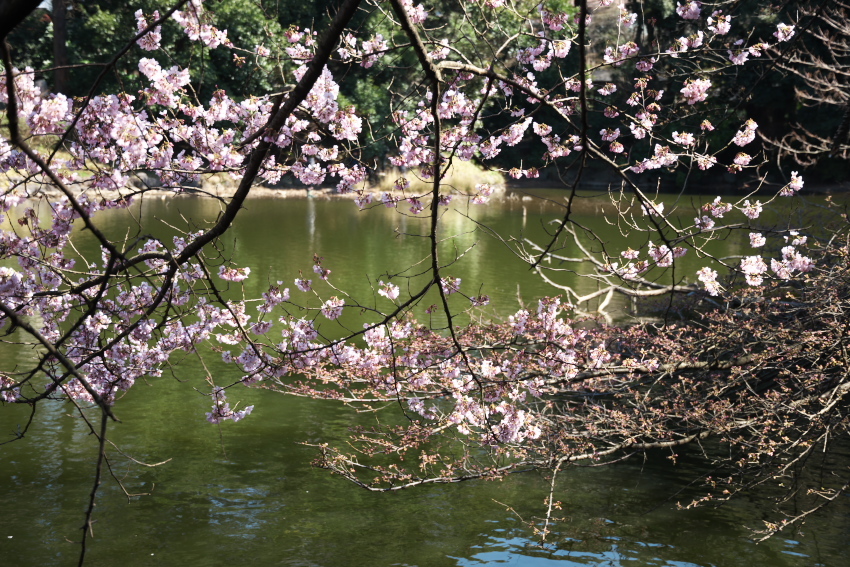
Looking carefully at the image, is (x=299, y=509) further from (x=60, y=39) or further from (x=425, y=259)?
(x=60, y=39)

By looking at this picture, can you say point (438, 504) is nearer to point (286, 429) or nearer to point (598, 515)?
point (598, 515)

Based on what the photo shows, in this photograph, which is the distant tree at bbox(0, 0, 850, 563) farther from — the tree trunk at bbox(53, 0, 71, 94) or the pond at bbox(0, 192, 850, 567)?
the tree trunk at bbox(53, 0, 71, 94)

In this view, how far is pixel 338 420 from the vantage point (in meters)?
9.48

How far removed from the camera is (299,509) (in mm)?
7168

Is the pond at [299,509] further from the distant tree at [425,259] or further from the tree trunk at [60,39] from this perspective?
the tree trunk at [60,39]

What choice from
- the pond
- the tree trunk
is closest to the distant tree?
the pond

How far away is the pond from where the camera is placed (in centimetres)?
645

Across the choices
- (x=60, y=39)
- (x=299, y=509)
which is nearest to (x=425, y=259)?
(x=299, y=509)

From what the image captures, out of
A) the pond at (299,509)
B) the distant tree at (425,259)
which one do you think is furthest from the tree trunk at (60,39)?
the distant tree at (425,259)

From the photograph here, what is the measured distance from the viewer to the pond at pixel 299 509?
645 centimetres

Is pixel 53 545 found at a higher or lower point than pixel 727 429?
lower

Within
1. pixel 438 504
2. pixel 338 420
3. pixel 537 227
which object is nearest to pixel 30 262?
pixel 438 504

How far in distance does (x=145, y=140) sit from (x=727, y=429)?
477cm

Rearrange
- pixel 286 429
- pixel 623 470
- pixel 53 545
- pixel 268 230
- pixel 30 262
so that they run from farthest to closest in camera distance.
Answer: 1. pixel 268 230
2. pixel 286 429
3. pixel 623 470
4. pixel 53 545
5. pixel 30 262
